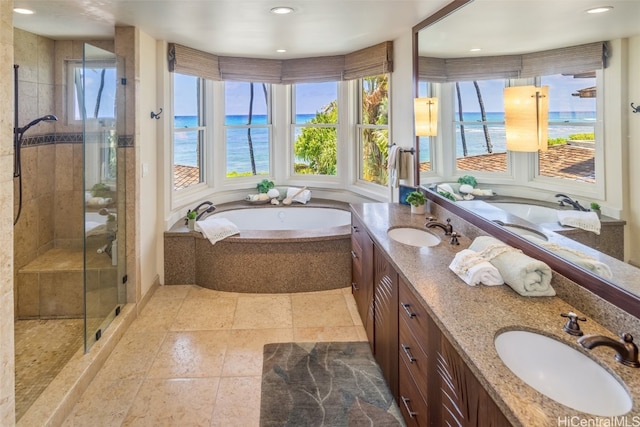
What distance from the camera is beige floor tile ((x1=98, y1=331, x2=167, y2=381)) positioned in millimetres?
2467

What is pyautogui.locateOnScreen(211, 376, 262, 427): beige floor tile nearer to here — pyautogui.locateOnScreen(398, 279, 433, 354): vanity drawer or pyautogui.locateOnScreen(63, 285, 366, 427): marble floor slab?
pyautogui.locateOnScreen(63, 285, 366, 427): marble floor slab

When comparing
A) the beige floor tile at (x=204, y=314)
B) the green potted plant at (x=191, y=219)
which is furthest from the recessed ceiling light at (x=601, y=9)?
the green potted plant at (x=191, y=219)

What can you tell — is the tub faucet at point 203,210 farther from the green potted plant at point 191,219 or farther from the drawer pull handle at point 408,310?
the drawer pull handle at point 408,310

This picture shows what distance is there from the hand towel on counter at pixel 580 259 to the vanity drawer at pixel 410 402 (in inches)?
31.4

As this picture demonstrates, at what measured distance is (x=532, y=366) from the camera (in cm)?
123

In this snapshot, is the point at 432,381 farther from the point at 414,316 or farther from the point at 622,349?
the point at 622,349

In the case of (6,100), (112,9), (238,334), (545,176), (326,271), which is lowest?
(238,334)

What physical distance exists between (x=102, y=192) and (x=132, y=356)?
118 cm

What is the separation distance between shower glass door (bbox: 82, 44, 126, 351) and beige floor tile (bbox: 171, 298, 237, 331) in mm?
484

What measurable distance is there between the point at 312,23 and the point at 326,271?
2.11 m

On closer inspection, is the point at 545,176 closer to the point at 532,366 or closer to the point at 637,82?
the point at 637,82

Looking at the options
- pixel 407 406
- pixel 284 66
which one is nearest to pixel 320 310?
pixel 407 406

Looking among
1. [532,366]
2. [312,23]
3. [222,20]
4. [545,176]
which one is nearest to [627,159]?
[545,176]

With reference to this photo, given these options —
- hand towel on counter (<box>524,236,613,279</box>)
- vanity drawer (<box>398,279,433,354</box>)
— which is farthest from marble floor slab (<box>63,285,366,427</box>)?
hand towel on counter (<box>524,236,613,279</box>)
